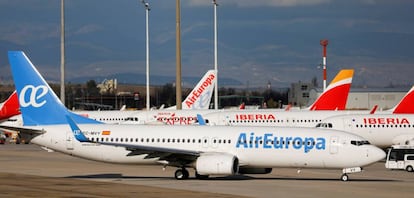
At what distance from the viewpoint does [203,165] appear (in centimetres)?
4256

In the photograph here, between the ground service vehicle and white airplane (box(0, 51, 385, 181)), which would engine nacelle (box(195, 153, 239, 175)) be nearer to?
white airplane (box(0, 51, 385, 181))

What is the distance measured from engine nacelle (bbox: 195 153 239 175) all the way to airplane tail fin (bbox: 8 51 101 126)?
26.3 ft

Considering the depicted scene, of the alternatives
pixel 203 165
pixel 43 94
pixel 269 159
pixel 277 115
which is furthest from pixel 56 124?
pixel 277 115

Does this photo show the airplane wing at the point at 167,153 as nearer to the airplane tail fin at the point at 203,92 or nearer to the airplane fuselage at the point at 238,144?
the airplane fuselage at the point at 238,144

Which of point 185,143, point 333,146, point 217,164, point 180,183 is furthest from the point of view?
point 185,143

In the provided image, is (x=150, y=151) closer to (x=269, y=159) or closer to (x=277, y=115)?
(x=269, y=159)

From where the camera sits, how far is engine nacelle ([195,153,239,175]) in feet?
137

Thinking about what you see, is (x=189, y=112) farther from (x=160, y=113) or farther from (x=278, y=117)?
(x=278, y=117)

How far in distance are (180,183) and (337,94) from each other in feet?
137

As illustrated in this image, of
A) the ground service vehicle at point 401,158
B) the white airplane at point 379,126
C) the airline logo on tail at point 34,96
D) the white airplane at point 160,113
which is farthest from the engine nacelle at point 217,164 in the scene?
the white airplane at point 160,113

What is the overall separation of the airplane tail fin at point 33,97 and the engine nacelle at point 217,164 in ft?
26.3

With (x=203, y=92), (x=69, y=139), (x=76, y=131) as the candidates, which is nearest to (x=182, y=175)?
(x=76, y=131)

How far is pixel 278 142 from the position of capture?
4309 cm

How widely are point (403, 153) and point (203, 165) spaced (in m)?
17.1
